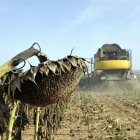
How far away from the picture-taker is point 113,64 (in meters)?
17.0

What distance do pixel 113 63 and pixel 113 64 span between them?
82 millimetres

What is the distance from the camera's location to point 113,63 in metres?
17.0

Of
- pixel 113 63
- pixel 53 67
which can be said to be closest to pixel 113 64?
pixel 113 63

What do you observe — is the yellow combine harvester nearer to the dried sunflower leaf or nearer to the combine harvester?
the combine harvester

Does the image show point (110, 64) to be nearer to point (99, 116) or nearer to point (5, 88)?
point (99, 116)

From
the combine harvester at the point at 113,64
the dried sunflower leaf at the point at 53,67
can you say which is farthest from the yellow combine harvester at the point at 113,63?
the dried sunflower leaf at the point at 53,67

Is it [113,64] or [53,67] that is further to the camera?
[113,64]

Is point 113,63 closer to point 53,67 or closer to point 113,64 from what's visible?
point 113,64

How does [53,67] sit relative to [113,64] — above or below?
below

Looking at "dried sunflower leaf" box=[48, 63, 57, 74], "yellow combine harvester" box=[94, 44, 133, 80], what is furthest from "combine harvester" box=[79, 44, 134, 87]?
"dried sunflower leaf" box=[48, 63, 57, 74]

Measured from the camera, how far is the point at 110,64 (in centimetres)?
1706

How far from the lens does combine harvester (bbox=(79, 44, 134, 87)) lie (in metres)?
17.0

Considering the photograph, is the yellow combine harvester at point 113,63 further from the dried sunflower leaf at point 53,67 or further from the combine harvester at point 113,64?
the dried sunflower leaf at point 53,67

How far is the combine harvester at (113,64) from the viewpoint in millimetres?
17000
